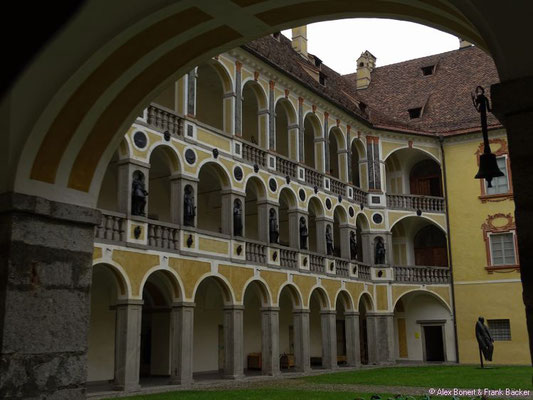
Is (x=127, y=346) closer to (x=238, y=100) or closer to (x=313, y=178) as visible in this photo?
(x=238, y=100)

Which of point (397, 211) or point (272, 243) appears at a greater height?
point (397, 211)

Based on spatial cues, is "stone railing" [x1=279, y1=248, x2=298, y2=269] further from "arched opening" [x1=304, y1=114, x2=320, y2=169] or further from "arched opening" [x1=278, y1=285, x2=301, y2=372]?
"arched opening" [x1=304, y1=114, x2=320, y2=169]

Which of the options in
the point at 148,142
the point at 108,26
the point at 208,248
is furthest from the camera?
the point at 208,248

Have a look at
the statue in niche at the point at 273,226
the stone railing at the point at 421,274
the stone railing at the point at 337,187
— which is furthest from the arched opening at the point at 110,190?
the stone railing at the point at 421,274

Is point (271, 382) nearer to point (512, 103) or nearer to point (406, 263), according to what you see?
point (406, 263)

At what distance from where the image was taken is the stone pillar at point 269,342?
74.7ft

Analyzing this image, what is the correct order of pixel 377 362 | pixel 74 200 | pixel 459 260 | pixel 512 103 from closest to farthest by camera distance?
pixel 512 103 < pixel 74 200 < pixel 377 362 < pixel 459 260

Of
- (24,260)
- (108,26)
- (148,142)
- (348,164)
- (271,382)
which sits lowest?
(271,382)

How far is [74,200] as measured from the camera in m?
5.59

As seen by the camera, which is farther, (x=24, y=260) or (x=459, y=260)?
(x=459, y=260)

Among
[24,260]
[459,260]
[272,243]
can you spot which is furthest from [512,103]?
[459,260]

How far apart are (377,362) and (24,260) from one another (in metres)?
25.7

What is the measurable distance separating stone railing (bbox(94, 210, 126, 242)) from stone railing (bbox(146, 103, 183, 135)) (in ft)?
10.1

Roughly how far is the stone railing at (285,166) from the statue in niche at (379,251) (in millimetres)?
7080
